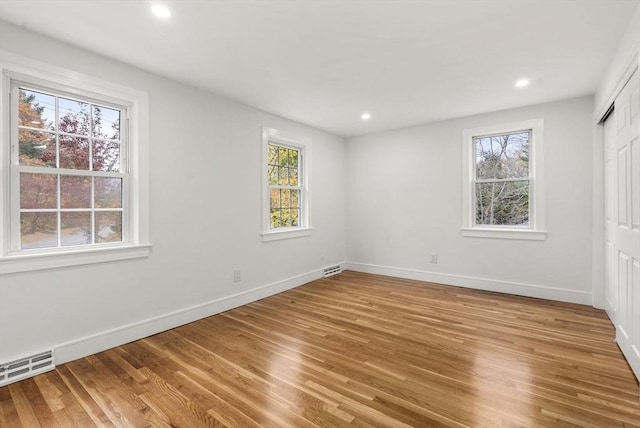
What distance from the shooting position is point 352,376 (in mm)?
2189

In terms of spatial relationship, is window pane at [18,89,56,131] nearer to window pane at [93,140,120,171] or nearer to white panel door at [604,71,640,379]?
window pane at [93,140,120,171]

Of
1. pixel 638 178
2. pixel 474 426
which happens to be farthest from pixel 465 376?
pixel 638 178

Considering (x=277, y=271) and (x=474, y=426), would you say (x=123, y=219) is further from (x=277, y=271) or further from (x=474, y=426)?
(x=474, y=426)

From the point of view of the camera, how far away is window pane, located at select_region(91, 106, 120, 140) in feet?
8.80

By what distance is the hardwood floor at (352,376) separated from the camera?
1.78 m

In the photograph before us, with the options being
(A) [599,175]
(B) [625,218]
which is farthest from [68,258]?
(A) [599,175]

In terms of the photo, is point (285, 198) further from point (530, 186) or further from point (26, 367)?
point (530, 186)

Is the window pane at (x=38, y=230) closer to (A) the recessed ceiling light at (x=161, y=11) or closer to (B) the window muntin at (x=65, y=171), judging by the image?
(B) the window muntin at (x=65, y=171)

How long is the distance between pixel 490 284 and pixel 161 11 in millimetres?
4807

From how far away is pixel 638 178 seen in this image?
2080mm

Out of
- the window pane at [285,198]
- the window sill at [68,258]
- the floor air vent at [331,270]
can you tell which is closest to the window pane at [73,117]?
the window sill at [68,258]

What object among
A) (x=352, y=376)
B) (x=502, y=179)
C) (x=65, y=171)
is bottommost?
(x=352, y=376)

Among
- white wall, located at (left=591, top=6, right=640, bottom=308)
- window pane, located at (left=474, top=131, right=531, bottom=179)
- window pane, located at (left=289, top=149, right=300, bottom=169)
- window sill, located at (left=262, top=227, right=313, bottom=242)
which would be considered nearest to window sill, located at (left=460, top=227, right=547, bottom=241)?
white wall, located at (left=591, top=6, right=640, bottom=308)

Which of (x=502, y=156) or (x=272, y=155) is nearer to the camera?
(x=502, y=156)
